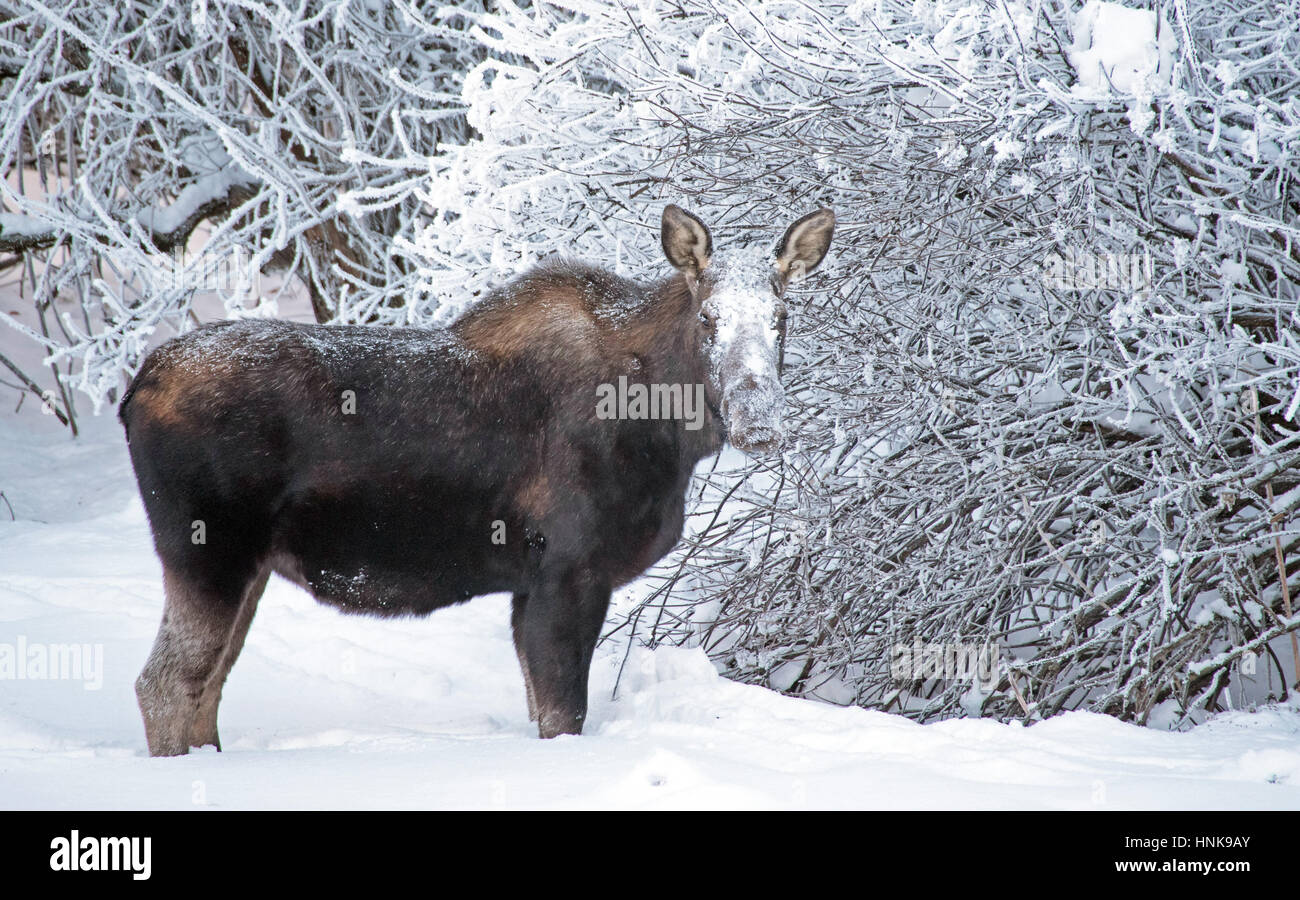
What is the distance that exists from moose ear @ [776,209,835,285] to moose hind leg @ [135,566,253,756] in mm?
2361

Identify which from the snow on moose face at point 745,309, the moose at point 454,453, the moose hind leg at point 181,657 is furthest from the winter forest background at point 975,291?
the moose hind leg at point 181,657

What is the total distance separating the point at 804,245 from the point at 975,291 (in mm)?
1094

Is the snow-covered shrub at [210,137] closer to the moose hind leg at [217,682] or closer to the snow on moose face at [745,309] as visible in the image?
the moose hind leg at [217,682]

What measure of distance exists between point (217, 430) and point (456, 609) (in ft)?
8.15

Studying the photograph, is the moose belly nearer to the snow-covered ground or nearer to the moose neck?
the snow-covered ground

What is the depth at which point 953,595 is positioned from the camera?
5.62 m

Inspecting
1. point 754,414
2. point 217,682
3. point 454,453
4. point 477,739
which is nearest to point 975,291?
point 754,414

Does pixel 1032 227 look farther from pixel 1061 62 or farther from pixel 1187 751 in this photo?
pixel 1187 751

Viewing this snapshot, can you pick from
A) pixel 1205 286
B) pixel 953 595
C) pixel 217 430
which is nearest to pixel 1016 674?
pixel 953 595

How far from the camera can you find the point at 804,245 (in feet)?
15.8

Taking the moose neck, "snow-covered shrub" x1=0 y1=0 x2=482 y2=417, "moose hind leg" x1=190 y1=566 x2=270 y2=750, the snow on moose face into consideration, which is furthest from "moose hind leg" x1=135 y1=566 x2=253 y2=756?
"snow-covered shrub" x1=0 y1=0 x2=482 y2=417

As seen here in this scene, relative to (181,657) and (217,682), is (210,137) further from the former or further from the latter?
(181,657)

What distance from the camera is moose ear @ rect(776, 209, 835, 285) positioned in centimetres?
473

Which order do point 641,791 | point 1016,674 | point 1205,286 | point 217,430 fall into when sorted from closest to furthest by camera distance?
1. point 641,791
2. point 217,430
3. point 1205,286
4. point 1016,674
